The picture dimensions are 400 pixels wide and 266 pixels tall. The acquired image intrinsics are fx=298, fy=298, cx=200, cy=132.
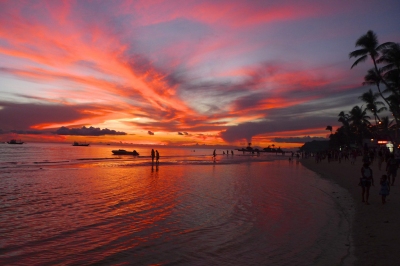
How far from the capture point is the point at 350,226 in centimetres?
1059

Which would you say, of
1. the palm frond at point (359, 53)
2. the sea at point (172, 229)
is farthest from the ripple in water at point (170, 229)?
the palm frond at point (359, 53)

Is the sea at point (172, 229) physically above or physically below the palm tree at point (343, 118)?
below

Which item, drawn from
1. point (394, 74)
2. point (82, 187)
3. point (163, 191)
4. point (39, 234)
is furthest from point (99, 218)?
point (394, 74)

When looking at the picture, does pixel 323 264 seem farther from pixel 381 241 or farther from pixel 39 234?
pixel 39 234

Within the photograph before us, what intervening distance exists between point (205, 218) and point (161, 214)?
6.27 ft

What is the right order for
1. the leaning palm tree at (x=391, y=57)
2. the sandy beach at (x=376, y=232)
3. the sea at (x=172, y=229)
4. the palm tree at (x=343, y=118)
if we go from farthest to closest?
the palm tree at (x=343, y=118), the leaning palm tree at (x=391, y=57), the sea at (x=172, y=229), the sandy beach at (x=376, y=232)

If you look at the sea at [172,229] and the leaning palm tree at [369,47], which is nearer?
the sea at [172,229]

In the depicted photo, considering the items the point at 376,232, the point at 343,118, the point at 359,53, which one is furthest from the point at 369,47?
the point at 343,118

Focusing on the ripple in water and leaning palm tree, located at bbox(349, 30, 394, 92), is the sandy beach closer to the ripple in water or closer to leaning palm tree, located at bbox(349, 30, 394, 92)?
the ripple in water

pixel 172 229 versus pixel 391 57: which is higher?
pixel 391 57

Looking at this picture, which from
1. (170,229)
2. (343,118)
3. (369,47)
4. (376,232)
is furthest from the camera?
(343,118)

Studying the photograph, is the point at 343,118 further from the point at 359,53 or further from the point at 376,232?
the point at 376,232

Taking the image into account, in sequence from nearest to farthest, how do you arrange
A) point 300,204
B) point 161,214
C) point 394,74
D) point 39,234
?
point 39,234 → point 161,214 → point 300,204 → point 394,74

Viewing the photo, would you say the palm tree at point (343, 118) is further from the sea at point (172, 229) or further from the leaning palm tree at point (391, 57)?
the sea at point (172, 229)
